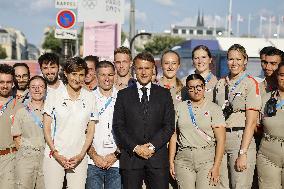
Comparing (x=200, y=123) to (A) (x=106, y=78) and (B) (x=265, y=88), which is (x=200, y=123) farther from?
(A) (x=106, y=78)

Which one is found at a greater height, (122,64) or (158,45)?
(158,45)

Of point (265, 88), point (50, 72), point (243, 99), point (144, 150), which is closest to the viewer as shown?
point (144, 150)

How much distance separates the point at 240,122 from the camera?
5.55 metres

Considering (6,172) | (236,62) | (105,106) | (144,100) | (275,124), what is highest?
(236,62)

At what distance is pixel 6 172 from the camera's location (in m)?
5.66

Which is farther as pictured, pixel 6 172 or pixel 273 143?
pixel 6 172

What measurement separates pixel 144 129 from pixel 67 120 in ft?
3.22

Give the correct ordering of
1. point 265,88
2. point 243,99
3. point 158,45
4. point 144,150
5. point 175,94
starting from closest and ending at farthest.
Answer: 1. point 144,150
2. point 243,99
3. point 265,88
4. point 175,94
5. point 158,45

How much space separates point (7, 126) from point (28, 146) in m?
0.40

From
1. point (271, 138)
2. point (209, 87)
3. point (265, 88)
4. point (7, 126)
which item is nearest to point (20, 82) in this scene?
point (7, 126)

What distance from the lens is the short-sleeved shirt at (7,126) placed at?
18.5ft

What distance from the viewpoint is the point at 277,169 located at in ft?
17.9

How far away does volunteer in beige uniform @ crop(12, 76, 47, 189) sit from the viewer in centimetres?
563

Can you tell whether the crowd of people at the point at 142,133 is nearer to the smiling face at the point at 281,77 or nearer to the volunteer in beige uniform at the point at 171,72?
the smiling face at the point at 281,77
